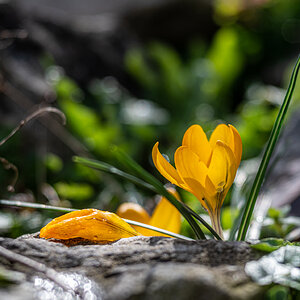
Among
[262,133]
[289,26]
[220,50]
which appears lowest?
[262,133]

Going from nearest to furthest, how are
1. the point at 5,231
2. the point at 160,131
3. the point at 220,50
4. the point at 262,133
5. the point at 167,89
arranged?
the point at 5,231 → the point at 262,133 → the point at 160,131 → the point at 167,89 → the point at 220,50

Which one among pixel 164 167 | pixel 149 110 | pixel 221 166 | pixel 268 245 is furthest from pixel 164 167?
pixel 149 110

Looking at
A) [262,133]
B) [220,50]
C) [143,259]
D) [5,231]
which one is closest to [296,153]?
[262,133]

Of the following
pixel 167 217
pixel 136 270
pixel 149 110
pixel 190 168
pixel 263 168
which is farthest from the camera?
pixel 149 110

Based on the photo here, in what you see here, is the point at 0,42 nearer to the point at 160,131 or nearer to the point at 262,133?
the point at 160,131

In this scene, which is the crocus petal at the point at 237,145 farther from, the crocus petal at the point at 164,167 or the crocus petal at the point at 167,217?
the crocus petal at the point at 167,217

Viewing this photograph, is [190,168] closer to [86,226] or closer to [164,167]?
[164,167]

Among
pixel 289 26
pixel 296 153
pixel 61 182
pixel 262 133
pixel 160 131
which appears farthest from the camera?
pixel 289 26
